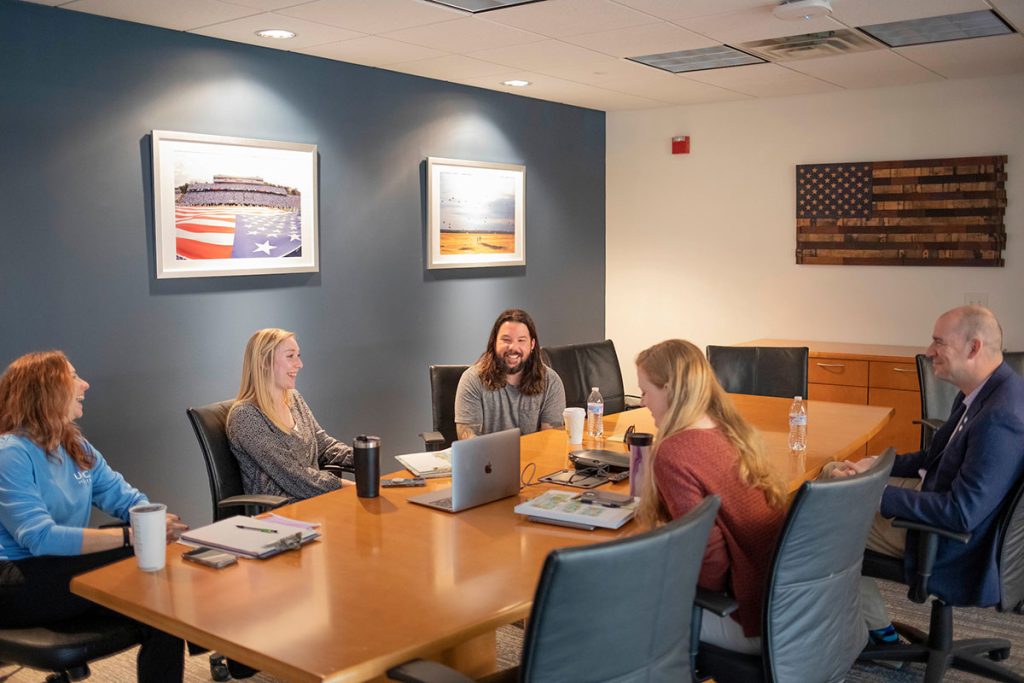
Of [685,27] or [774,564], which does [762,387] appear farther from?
[774,564]

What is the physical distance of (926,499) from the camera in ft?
9.92

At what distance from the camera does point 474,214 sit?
6.27 meters

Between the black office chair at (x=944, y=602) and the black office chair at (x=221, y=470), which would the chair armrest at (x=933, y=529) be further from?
the black office chair at (x=221, y=470)

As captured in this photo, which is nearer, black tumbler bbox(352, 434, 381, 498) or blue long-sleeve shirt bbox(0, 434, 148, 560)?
blue long-sleeve shirt bbox(0, 434, 148, 560)

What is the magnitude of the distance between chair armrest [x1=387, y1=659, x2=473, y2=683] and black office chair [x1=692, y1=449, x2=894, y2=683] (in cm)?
74

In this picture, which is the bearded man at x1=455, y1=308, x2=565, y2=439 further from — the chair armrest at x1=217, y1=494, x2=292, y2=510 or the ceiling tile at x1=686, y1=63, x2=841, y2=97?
the ceiling tile at x1=686, y1=63, x2=841, y2=97

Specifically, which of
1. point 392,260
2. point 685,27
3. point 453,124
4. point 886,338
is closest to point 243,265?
point 392,260

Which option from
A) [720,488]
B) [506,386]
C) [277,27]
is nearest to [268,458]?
[506,386]

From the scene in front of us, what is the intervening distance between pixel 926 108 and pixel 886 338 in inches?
58.8

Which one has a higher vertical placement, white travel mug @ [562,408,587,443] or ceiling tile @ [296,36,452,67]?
ceiling tile @ [296,36,452,67]

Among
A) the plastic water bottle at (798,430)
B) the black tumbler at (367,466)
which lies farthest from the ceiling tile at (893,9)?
the black tumbler at (367,466)

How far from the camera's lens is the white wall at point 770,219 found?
6.08 metres

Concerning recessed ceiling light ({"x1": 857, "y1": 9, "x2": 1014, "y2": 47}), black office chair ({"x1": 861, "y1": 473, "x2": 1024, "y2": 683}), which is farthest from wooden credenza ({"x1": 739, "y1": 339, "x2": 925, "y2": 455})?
black office chair ({"x1": 861, "y1": 473, "x2": 1024, "y2": 683})

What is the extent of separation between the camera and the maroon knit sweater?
2.41 metres
